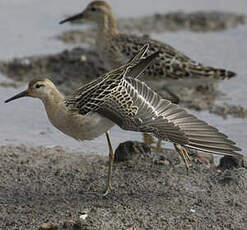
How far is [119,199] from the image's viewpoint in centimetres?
701

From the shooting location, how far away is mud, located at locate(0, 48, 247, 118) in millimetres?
10273

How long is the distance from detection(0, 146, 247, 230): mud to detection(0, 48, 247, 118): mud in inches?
87.9

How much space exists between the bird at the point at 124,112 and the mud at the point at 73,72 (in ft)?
9.34

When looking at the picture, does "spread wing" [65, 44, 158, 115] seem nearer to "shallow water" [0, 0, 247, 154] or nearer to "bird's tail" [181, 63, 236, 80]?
"shallow water" [0, 0, 247, 154]

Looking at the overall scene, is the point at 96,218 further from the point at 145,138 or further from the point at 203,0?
the point at 203,0

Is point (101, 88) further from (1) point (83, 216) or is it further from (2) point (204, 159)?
(2) point (204, 159)

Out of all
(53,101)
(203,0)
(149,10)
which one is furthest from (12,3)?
(53,101)

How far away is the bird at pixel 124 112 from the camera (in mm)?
6566

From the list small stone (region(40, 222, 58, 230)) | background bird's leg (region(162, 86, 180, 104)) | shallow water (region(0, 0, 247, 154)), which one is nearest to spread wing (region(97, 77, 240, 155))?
small stone (region(40, 222, 58, 230))

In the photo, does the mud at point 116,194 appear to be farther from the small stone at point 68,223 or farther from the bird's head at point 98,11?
the bird's head at point 98,11

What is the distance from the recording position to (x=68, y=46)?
470 inches

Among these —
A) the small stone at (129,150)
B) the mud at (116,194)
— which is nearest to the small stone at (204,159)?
the mud at (116,194)

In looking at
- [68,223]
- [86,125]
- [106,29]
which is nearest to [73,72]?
[106,29]

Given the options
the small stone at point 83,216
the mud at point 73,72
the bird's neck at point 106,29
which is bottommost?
the mud at point 73,72
